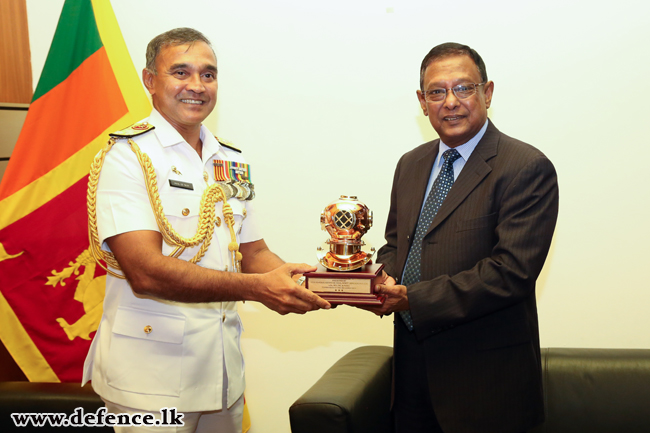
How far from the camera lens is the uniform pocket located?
169 cm

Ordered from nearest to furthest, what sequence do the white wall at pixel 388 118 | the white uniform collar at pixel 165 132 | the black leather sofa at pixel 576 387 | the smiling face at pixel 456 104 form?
the white uniform collar at pixel 165 132 < the smiling face at pixel 456 104 < the black leather sofa at pixel 576 387 < the white wall at pixel 388 118

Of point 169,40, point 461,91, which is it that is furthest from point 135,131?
point 461,91

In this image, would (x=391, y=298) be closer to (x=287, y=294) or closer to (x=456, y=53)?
(x=287, y=294)

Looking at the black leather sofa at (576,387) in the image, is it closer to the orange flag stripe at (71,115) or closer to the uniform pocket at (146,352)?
the uniform pocket at (146,352)

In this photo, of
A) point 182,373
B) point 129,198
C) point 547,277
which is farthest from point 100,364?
point 547,277

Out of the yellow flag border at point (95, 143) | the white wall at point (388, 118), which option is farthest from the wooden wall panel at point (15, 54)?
the yellow flag border at point (95, 143)

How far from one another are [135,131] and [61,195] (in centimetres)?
106

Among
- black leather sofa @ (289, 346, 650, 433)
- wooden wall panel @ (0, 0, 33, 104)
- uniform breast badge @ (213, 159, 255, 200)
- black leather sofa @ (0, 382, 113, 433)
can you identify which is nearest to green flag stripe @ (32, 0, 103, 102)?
wooden wall panel @ (0, 0, 33, 104)

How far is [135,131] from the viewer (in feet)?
5.82

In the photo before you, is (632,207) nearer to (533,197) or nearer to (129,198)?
(533,197)

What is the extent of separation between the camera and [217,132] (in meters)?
3.09

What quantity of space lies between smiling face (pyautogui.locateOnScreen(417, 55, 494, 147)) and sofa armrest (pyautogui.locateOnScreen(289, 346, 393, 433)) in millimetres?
1001

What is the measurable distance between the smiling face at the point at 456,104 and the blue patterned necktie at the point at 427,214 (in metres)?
0.09

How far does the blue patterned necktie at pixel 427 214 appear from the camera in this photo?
192 centimetres
